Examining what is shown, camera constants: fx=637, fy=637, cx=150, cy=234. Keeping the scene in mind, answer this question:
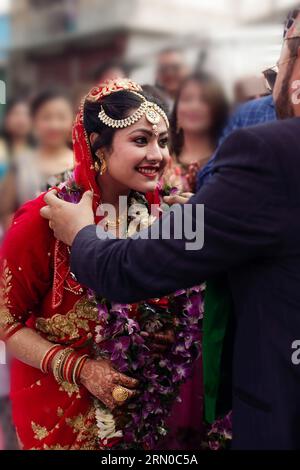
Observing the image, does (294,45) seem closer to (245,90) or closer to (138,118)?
(138,118)

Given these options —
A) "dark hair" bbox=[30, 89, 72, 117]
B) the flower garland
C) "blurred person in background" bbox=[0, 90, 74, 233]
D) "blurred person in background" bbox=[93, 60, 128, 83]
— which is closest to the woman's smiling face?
the flower garland

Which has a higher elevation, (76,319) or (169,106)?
(169,106)

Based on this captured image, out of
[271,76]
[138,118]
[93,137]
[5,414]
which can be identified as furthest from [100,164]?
[5,414]

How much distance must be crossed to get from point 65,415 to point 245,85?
2403mm

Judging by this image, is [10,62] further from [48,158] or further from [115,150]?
[115,150]

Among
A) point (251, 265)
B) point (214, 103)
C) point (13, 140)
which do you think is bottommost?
point (13, 140)

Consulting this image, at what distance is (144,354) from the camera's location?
1938 millimetres

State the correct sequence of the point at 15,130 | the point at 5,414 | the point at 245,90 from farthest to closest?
the point at 15,130
the point at 245,90
the point at 5,414

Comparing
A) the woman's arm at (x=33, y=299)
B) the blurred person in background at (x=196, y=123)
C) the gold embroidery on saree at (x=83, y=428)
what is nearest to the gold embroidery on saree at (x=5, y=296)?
the woman's arm at (x=33, y=299)

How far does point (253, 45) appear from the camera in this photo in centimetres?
454

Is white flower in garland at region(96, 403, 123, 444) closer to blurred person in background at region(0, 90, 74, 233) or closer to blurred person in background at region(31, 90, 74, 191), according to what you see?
blurred person in background at region(0, 90, 74, 233)

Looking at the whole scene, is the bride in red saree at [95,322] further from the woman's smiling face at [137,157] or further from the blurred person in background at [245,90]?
the blurred person in background at [245,90]

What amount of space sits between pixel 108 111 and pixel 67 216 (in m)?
0.42
